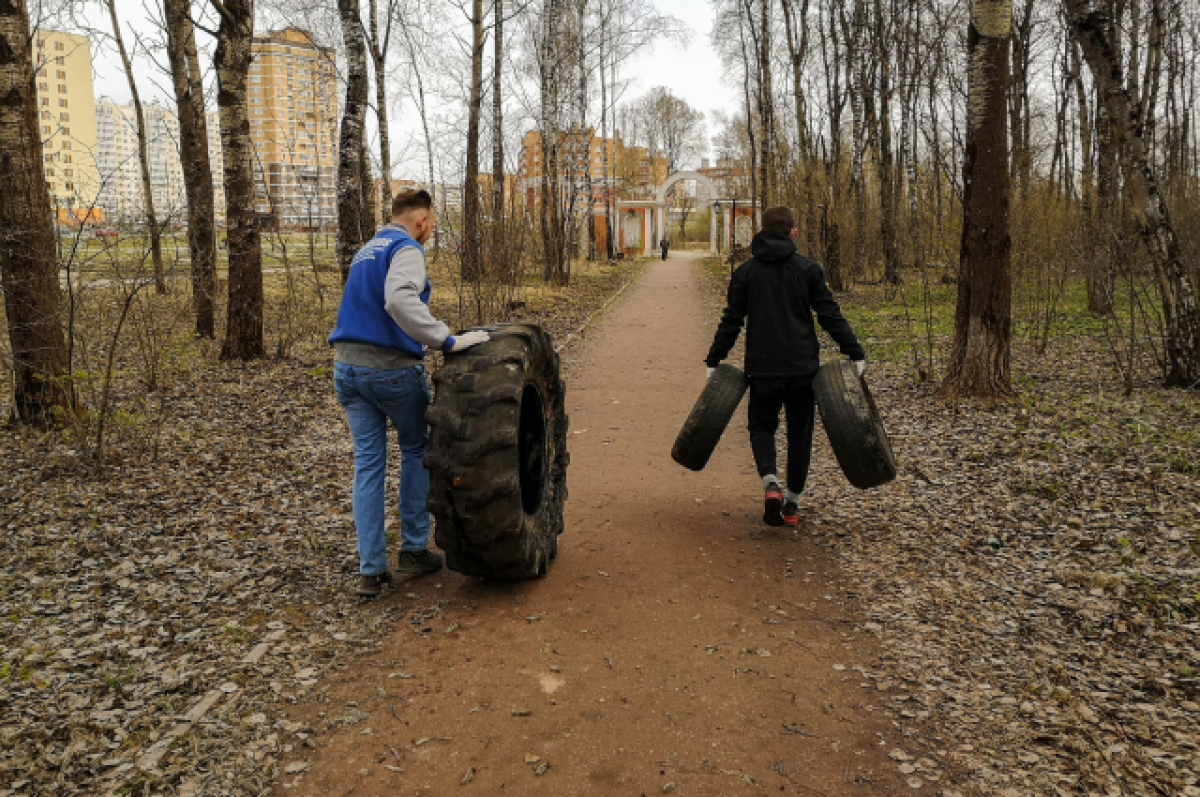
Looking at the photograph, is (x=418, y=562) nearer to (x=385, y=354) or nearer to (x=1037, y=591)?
(x=385, y=354)

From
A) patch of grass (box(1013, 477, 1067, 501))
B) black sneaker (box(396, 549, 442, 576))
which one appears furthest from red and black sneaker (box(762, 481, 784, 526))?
black sneaker (box(396, 549, 442, 576))

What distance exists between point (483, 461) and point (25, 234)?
18.1 ft

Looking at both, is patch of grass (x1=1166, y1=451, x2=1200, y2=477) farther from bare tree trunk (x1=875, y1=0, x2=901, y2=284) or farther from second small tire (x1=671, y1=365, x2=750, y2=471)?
bare tree trunk (x1=875, y1=0, x2=901, y2=284)

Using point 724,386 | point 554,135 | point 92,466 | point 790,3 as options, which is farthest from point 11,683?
point 790,3

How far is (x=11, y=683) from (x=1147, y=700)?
479 cm

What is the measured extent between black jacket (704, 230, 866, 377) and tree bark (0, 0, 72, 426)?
5555 millimetres

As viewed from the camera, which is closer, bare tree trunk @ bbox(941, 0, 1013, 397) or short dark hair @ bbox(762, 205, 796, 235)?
short dark hair @ bbox(762, 205, 796, 235)

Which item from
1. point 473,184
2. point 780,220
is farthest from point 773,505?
point 473,184

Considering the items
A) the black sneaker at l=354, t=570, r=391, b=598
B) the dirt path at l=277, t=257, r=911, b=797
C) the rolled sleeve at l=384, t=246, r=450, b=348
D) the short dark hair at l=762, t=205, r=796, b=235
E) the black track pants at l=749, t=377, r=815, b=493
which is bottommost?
the dirt path at l=277, t=257, r=911, b=797

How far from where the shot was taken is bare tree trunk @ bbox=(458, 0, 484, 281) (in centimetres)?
1498

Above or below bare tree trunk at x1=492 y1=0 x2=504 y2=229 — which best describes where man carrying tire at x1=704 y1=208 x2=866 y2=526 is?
below

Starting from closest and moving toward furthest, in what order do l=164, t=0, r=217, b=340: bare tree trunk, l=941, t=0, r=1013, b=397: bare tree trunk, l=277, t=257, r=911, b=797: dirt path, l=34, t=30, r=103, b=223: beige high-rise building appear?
l=277, t=257, r=911, b=797: dirt path
l=34, t=30, r=103, b=223: beige high-rise building
l=941, t=0, r=1013, b=397: bare tree trunk
l=164, t=0, r=217, b=340: bare tree trunk

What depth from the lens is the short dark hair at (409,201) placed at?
14.5 feet

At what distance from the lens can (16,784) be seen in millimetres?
2982
